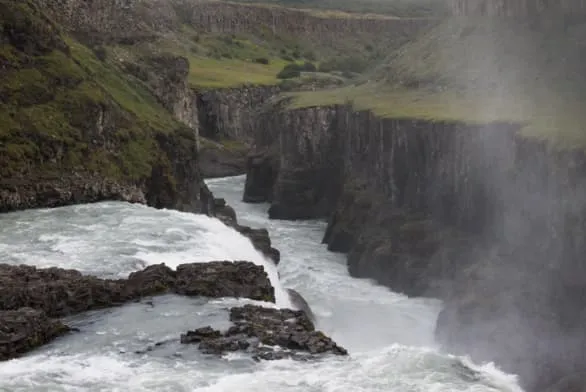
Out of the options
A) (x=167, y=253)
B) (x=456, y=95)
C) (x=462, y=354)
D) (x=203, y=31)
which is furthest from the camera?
(x=203, y=31)

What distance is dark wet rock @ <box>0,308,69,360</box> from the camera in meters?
28.2

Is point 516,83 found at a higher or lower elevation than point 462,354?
higher

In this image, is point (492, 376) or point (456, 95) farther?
point (456, 95)

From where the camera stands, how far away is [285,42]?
18500cm

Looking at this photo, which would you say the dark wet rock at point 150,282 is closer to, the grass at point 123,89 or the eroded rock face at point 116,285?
the eroded rock face at point 116,285

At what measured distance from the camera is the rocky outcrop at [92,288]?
30.0m

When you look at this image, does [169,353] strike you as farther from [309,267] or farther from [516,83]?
[516,83]

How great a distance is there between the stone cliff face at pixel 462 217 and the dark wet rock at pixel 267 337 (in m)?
13.7

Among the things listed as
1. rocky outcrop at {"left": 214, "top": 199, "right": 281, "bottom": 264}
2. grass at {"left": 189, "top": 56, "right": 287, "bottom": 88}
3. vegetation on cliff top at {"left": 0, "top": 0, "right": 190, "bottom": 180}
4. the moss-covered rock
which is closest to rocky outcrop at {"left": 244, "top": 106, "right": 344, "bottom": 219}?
rocky outcrop at {"left": 214, "top": 199, "right": 281, "bottom": 264}

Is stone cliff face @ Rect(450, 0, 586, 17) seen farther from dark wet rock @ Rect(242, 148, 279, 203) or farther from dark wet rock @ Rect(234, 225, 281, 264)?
dark wet rock @ Rect(234, 225, 281, 264)

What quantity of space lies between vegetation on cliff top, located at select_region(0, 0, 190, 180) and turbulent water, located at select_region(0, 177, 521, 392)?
12.7 feet

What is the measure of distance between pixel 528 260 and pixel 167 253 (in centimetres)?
1847

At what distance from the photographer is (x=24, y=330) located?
28938mm

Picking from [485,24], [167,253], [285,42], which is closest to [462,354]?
[167,253]
